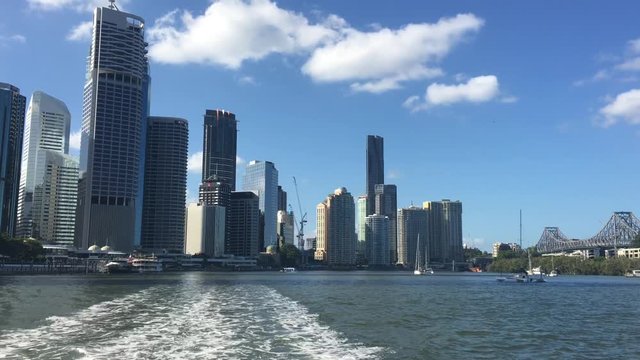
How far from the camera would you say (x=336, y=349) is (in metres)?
34.2

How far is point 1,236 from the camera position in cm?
19888

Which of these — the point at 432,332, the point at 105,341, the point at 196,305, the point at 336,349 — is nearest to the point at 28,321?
the point at 105,341

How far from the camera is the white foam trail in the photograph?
104 feet

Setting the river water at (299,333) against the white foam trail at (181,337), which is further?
the river water at (299,333)

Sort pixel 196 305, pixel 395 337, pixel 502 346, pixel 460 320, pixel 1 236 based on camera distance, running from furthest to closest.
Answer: pixel 1 236 → pixel 196 305 → pixel 460 320 → pixel 395 337 → pixel 502 346

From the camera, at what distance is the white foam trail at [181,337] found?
31828 mm

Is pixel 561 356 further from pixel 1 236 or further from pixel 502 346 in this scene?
pixel 1 236

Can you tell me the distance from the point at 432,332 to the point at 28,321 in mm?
29703

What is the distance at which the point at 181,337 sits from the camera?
3731 cm

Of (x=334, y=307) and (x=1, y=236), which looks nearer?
(x=334, y=307)

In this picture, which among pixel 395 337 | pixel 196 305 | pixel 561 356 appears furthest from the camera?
pixel 196 305

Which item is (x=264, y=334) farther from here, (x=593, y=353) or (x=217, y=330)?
(x=593, y=353)

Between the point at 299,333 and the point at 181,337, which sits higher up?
the point at 181,337

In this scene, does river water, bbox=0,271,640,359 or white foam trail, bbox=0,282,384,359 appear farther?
river water, bbox=0,271,640,359
